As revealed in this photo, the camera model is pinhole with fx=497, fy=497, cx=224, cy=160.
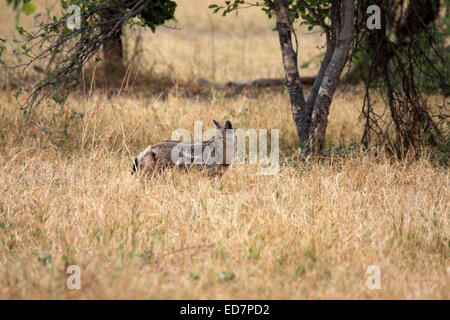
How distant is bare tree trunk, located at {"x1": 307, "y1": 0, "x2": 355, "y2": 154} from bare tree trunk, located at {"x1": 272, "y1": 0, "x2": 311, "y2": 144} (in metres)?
0.23

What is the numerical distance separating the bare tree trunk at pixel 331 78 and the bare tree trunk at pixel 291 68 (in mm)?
227

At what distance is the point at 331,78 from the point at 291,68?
61 centimetres

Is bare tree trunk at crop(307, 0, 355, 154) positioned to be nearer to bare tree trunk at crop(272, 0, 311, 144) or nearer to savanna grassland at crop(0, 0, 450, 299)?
bare tree trunk at crop(272, 0, 311, 144)

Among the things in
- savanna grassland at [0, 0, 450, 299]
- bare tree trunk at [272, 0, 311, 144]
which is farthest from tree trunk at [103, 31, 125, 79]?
bare tree trunk at [272, 0, 311, 144]

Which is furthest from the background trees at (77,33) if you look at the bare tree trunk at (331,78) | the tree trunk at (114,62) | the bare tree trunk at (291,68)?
the tree trunk at (114,62)

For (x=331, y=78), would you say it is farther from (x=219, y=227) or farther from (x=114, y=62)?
(x=114, y=62)

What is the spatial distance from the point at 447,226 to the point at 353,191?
3.91 ft

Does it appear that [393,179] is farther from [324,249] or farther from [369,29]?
[369,29]

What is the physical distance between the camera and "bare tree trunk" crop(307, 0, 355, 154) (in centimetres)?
675

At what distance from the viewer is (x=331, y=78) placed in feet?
22.9

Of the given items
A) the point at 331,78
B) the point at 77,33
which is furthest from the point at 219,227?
the point at 77,33

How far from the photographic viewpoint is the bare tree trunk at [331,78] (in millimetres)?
6754

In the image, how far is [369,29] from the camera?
7738 mm
